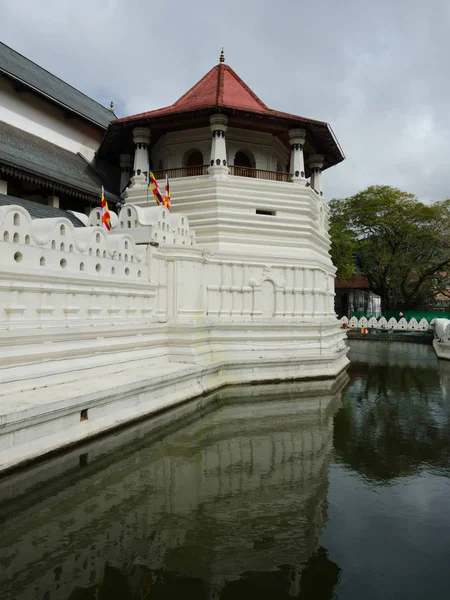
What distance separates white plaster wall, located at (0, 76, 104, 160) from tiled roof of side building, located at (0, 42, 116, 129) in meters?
0.35

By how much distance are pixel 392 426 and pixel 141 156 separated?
12.1 m

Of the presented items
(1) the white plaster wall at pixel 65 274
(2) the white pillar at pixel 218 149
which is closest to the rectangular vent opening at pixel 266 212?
(2) the white pillar at pixel 218 149

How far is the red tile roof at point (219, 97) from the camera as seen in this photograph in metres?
15.6

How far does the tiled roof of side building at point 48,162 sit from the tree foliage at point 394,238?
24192mm

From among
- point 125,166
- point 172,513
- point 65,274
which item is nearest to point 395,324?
point 125,166

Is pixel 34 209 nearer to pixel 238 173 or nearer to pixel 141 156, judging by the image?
pixel 141 156

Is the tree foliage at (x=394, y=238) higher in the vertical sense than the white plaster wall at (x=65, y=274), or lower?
higher

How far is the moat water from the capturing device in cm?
434

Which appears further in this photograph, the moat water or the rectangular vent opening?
the rectangular vent opening

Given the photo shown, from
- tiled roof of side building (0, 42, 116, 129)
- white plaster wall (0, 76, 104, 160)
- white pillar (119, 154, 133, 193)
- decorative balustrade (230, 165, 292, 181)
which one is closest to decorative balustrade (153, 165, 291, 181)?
decorative balustrade (230, 165, 292, 181)

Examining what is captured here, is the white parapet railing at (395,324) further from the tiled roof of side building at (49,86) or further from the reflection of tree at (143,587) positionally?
the reflection of tree at (143,587)

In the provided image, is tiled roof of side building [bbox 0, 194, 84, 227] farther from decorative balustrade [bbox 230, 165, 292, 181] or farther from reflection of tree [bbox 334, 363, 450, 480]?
reflection of tree [bbox 334, 363, 450, 480]

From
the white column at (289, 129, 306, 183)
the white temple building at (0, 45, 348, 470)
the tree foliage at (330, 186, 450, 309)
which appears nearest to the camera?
the white temple building at (0, 45, 348, 470)

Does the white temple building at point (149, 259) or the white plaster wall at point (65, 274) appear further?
the white temple building at point (149, 259)
